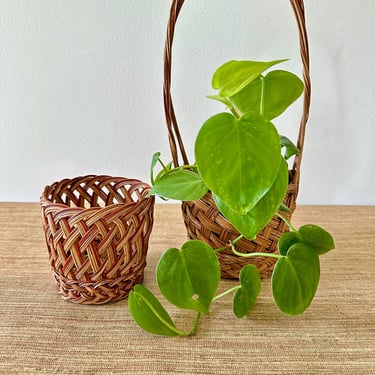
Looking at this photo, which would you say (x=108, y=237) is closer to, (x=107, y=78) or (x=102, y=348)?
(x=102, y=348)

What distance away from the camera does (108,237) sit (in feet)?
2.51

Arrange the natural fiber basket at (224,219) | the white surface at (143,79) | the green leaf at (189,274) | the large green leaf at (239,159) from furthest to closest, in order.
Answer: the white surface at (143,79)
the natural fiber basket at (224,219)
the green leaf at (189,274)
the large green leaf at (239,159)

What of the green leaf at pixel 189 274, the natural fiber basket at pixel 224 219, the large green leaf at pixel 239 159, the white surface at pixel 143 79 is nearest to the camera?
the large green leaf at pixel 239 159

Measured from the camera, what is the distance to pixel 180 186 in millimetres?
756

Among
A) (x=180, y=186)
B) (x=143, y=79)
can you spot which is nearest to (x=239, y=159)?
(x=180, y=186)

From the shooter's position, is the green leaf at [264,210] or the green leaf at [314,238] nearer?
the green leaf at [264,210]

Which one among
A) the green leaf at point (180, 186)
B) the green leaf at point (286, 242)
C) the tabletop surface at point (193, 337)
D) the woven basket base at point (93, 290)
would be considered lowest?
the tabletop surface at point (193, 337)

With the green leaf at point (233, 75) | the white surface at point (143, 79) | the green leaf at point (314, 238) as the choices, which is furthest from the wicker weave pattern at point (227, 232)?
the white surface at point (143, 79)

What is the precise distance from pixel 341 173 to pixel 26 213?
2.97 ft

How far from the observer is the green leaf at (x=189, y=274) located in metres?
0.70

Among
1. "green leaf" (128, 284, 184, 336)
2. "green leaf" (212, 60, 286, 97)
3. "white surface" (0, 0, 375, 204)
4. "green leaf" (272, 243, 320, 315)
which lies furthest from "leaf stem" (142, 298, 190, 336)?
"white surface" (0, 0, 375, 204)

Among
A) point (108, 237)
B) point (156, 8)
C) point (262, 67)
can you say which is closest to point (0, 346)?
point (108, 237)

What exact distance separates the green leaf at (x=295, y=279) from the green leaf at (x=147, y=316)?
0.54 feet

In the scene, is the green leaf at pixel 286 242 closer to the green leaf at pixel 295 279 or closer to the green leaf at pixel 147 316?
the green leaf at pixel 295 279
